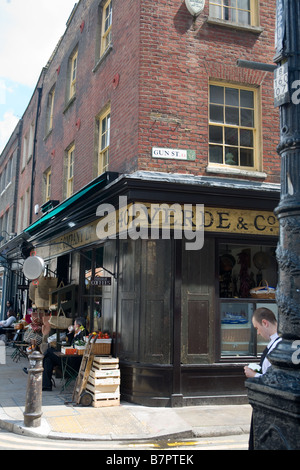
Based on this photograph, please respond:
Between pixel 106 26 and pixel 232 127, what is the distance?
4.89 metres

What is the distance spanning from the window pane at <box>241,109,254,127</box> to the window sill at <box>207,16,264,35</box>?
1750 mm

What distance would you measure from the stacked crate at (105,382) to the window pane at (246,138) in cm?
530

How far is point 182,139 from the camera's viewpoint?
30.8 ft

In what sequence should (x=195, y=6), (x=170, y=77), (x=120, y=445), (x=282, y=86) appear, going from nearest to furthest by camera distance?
(x=282, y=86) → (x=120, y=445) → (x=170, y=77) → (x=195, y=6)

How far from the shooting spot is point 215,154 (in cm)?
986

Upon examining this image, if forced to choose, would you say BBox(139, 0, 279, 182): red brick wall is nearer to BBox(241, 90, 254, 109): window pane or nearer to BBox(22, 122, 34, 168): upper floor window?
BBox(241, 90, 254, 109): window pane

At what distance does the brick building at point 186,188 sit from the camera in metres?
8.80

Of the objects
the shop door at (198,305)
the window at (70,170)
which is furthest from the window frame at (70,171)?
the shop door at (198,305)

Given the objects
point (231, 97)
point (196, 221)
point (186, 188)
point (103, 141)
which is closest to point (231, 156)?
point (231, 97)

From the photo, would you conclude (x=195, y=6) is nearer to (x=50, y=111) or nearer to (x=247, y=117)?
(x=247, y=117)

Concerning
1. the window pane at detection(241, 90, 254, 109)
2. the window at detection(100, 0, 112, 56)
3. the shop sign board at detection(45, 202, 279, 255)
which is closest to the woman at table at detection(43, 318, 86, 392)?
the shop sign board at detection(45, 202, 279, 255)

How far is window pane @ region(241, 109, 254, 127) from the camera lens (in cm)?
1021

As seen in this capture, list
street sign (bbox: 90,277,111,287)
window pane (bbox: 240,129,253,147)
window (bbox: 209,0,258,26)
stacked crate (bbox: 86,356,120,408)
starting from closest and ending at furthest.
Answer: stacked crate (bbox: 86,356,120,408)
street sign (bbox: 90,277,111,287)
window pane (bbox: 240,129,253,147)
window (bbox: 209,0,258,26)

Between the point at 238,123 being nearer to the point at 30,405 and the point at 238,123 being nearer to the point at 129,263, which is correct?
the point at 129,263
